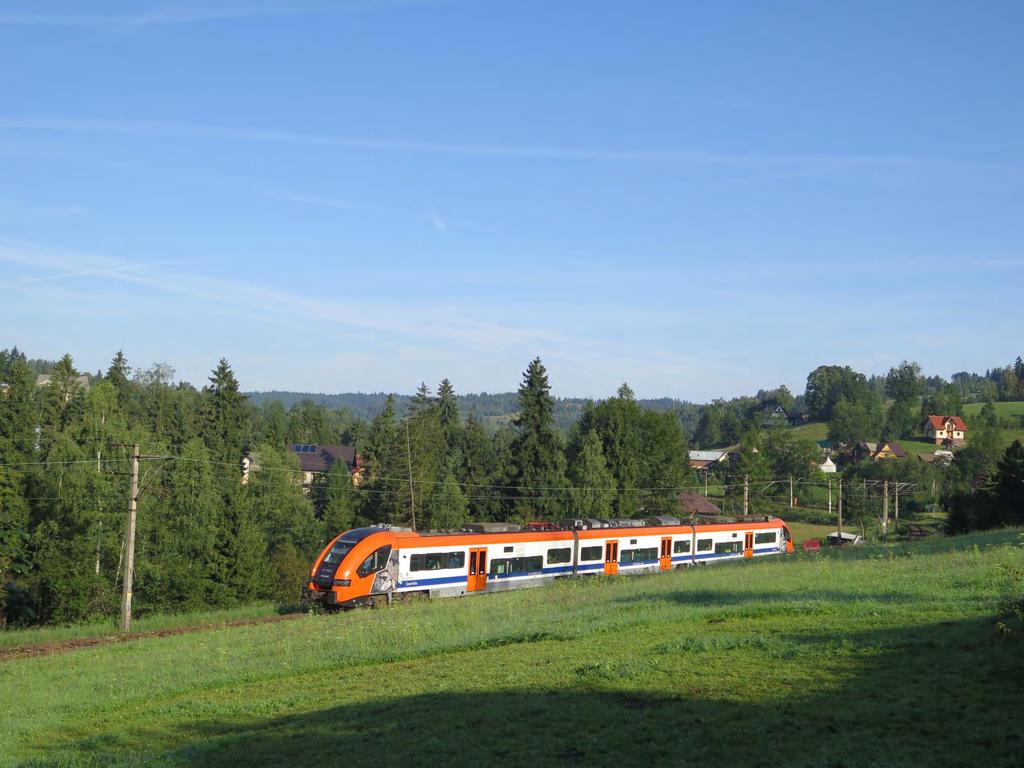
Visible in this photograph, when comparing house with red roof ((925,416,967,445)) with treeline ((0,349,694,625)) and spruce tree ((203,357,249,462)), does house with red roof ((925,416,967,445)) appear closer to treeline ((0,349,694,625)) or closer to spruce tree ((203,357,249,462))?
treeline ((0,349,694,625))

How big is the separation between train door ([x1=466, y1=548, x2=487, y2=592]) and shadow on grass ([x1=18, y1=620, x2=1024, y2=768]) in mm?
22211

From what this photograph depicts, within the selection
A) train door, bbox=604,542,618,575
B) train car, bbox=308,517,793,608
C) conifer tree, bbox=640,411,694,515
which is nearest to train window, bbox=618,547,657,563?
train car, bbox=308,517,793,608

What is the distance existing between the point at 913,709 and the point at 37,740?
46.4ft

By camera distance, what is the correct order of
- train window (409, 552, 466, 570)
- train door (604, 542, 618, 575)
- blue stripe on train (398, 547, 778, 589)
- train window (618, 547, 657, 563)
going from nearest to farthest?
train window (409, 552, 466, 570), blue stripe on train (398, 547, 778, 589), train door (604, 542, 618, 575), train window (618, 547, 657, 563)

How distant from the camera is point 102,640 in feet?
102

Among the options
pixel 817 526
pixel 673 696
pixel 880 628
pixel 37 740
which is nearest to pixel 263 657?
pixel 37 740

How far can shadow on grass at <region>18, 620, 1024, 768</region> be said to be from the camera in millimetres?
11078

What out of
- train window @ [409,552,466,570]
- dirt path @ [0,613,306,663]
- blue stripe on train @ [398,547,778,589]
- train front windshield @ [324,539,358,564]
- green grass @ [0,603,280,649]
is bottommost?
green grass @ [0,603,280,649]

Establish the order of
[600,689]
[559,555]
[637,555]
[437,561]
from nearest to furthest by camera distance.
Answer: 1. [600,689]
2. [437,561]
3. [559,555]
4. [637,555]

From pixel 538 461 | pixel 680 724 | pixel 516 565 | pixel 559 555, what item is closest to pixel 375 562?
pixel 516 565

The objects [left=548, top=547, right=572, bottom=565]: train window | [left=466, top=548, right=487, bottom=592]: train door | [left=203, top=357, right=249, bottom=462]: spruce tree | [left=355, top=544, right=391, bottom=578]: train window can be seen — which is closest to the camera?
[left=355, top=544, right=391, bottom=578]: train window

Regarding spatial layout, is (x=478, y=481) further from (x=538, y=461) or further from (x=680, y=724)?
(x=680, y=724)

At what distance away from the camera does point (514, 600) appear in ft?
102

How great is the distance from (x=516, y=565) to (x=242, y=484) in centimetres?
2592
